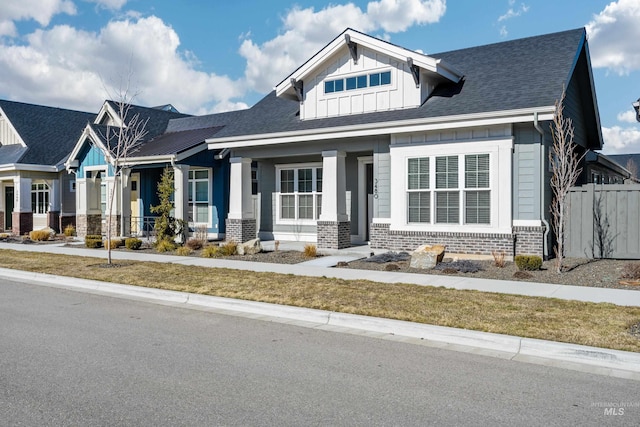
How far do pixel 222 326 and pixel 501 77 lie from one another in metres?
11.3

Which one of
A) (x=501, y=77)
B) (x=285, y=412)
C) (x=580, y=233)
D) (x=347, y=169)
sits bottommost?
(x=285, y=412)

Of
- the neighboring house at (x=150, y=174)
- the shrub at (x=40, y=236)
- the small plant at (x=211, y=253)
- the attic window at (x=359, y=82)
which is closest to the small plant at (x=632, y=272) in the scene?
the attic window at (x=359, y=82)

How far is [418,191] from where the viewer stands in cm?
1490

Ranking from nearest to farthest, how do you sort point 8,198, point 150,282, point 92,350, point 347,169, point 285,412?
point 285,412 < point 92,350 < point 150,282 < point 347,169 < point 8,198

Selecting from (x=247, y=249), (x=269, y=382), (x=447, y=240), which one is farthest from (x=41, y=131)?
(x=269, y=382)

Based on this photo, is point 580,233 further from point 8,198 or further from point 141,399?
point 8,198

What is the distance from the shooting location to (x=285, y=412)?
4.62m

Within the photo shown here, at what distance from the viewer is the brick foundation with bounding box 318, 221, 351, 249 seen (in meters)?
16.4

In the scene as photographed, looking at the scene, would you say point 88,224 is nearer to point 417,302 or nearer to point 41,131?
point 41,131

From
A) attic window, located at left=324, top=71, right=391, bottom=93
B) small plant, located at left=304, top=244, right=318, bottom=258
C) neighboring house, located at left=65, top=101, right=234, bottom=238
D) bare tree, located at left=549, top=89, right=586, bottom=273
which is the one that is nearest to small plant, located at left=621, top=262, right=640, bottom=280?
bare tree, located at left=549, top=89, right=586, bottom=273

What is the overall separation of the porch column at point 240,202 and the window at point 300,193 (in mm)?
1436

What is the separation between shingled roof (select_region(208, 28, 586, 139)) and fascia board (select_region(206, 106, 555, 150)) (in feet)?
0.78

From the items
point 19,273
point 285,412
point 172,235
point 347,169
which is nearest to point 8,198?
point 172,235

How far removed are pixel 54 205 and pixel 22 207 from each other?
1.46 metres
